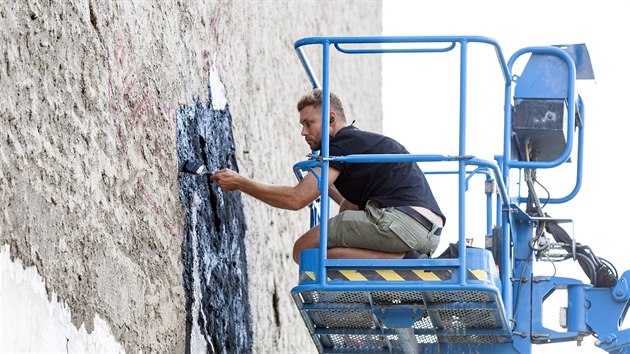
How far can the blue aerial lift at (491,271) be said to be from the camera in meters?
6.04

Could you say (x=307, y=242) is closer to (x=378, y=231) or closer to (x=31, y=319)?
(x=378, y=231)

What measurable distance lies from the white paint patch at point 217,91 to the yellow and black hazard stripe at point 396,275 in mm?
1844

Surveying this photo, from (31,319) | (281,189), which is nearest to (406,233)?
(281,189)

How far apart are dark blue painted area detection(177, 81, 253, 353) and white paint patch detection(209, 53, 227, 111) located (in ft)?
0.14

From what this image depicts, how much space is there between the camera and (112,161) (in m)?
5.92

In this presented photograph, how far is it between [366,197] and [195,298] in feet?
3.70

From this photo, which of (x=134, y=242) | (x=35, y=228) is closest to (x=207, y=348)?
(x=134, y=242)

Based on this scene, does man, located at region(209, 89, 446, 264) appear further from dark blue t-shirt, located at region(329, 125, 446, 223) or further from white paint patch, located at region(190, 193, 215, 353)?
white paint patch, located at region(190, 193, 215, 353)

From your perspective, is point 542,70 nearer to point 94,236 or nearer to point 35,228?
point 94,236

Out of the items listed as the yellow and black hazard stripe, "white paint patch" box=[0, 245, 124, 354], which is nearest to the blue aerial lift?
the yellow and black hazard stripe

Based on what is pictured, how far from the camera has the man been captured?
6.28 m

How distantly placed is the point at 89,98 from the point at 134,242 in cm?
80

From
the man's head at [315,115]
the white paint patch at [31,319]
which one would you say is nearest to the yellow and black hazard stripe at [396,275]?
the man's head at [315,115]

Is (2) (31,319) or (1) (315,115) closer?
(2) (31,319)
